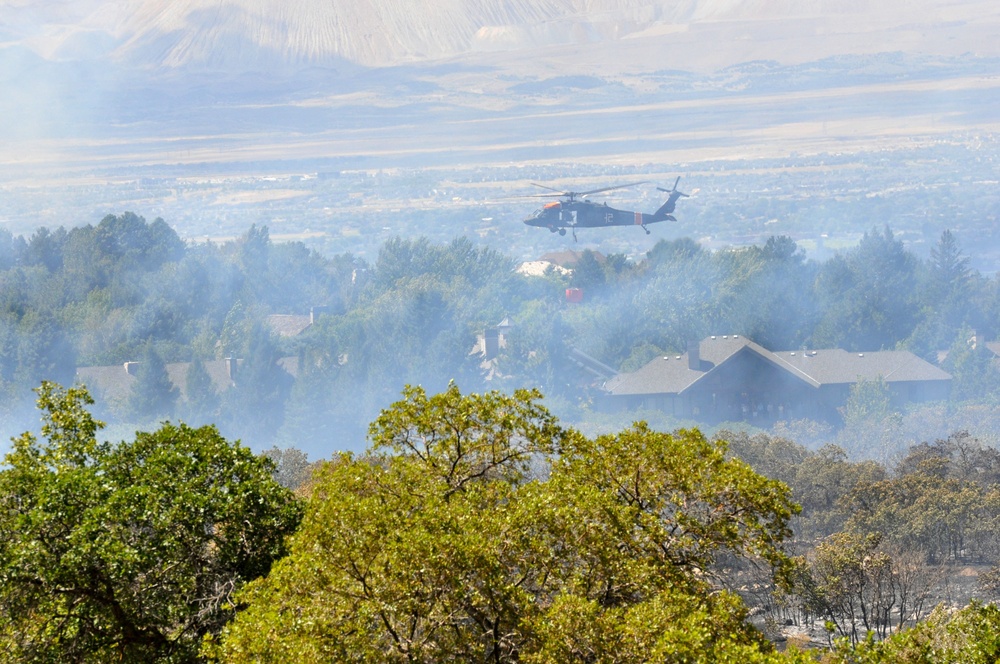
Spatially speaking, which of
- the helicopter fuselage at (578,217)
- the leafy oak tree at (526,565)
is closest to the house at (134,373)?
the helicopter fuselage at (578,217)

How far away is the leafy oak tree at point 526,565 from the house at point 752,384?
3492 inches

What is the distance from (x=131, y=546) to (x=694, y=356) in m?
95.0

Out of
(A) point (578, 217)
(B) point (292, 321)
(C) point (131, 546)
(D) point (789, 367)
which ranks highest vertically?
(C) point (131, 546)

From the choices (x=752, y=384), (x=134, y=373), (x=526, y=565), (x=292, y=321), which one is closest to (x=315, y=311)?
(x=292, y=321)

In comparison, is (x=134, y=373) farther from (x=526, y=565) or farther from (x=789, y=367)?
(x=526, y=565)

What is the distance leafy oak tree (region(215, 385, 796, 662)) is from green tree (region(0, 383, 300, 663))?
116 centimetres

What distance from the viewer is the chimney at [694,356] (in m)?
112

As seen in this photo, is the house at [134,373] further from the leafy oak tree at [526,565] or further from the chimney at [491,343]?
the leafy oak tree at [526,565]

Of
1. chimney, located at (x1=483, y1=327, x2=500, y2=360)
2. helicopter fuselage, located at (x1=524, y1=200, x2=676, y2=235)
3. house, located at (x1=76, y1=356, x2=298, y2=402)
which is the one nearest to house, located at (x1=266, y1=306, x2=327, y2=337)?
house, located at (x1=76, y1=356, x2=298, y2=402)

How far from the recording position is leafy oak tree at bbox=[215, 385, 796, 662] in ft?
57.2

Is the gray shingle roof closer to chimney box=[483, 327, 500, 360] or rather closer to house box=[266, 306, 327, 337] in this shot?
chimney box=[483, 327, 500, 360]

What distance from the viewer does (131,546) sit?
66.0 feet

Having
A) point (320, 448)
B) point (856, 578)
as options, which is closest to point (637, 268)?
point (320, 448)

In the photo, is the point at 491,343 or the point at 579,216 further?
the point at 579,216
